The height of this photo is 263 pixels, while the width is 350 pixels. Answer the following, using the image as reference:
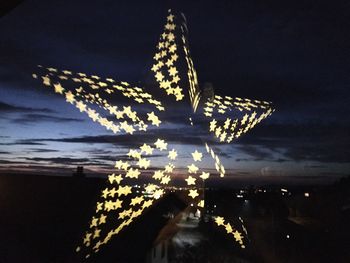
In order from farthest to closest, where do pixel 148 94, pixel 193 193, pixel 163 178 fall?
pixel 193 193, pixel 163 178, pixel 148 94

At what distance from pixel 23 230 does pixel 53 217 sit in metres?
1.09

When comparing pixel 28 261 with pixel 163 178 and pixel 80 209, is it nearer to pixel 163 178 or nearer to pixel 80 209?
pixel 80 209

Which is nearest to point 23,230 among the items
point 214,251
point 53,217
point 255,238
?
point 53,217

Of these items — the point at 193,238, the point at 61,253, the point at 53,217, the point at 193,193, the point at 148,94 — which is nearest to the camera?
the point at 148,94

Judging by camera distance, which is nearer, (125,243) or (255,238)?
(125,243)

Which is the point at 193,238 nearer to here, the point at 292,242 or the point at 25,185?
the point at 292,242

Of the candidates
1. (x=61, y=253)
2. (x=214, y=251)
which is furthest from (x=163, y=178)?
(x=214, y=251)

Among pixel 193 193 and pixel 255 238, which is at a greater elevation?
pixel 193 193

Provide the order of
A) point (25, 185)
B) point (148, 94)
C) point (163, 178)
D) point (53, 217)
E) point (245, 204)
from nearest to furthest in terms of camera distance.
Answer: point (148, 94)
point (163, 178)
point (53, 217)
point (25, 185)
point (245, 204)

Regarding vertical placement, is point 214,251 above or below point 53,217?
below

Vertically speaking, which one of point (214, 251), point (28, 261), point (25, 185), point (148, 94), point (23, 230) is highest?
point (148, 94)

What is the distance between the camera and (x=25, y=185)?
12.7 metres

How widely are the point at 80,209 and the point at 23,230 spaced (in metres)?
1.93

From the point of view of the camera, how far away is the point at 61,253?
10.3 metres
